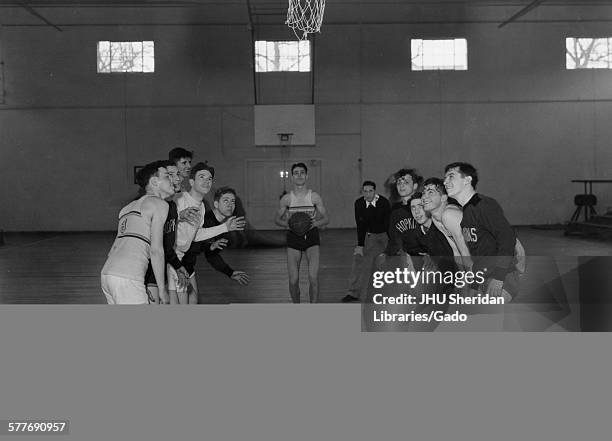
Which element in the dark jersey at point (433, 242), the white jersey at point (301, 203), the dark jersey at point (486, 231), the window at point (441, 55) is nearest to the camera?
the dark jersey at point (486, 231)

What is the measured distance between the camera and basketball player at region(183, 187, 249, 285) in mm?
4844

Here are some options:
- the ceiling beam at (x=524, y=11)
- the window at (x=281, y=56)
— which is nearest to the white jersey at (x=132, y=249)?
the window at (x=281, y=56)

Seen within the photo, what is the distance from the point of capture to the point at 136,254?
12.2 ft

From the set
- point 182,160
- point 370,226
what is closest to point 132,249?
point 182,160

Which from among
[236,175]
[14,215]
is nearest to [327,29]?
[236,175]

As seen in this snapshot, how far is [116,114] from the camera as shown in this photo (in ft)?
63.0

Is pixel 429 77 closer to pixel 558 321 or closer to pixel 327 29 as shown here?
pixel 327 29

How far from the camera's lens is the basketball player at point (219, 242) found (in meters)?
4.84

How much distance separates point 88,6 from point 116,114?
10.2 feet

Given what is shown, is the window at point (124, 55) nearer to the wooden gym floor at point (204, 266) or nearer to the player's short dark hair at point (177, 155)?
the wooden gym floor at point (204, 266)

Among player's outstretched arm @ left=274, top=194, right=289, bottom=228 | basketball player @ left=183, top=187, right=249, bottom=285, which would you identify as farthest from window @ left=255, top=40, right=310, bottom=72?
basketball player @ left=183, top=187, right=249, bottom=285

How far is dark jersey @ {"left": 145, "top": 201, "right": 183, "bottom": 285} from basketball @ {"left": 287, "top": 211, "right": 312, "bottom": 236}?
88.0 inches

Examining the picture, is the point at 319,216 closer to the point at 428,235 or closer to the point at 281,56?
the point at 428,235

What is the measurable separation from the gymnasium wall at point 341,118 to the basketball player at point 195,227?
14.5 m
